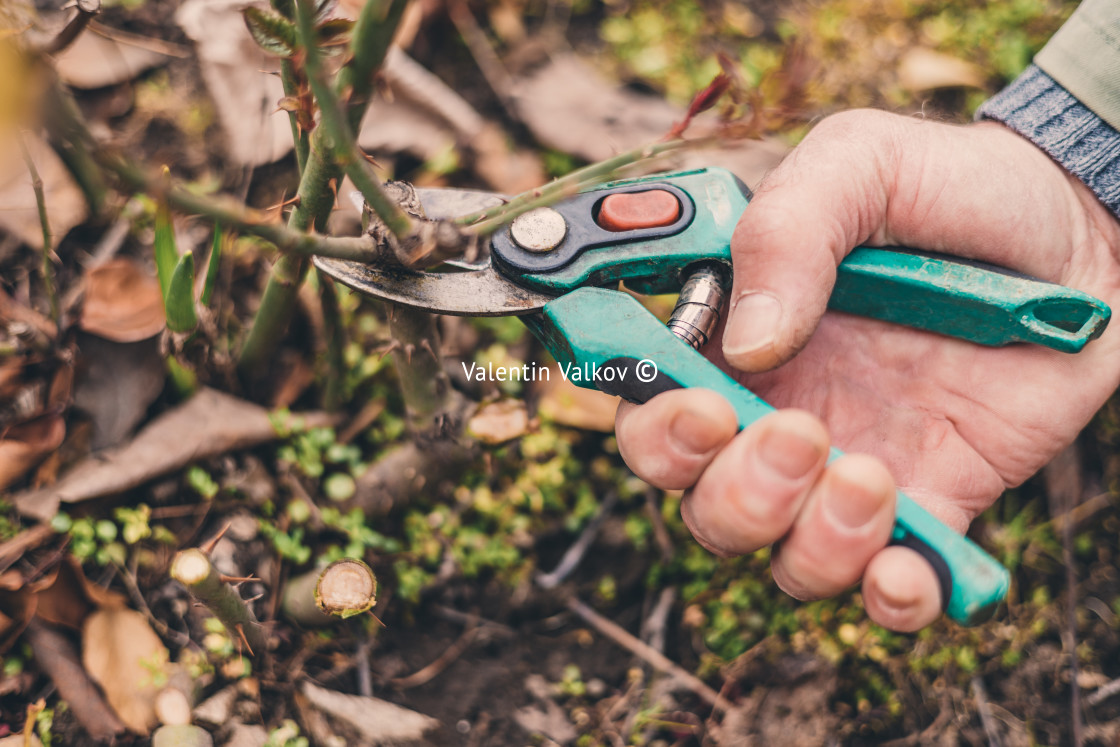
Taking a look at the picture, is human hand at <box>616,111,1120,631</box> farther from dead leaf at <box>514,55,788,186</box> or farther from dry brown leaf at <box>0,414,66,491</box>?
dry brown leaf at <box>0,414,66,491</box>

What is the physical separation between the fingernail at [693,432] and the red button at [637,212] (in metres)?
0.41

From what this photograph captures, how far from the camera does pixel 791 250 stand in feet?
4.10

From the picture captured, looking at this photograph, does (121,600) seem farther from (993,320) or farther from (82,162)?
(993,320)

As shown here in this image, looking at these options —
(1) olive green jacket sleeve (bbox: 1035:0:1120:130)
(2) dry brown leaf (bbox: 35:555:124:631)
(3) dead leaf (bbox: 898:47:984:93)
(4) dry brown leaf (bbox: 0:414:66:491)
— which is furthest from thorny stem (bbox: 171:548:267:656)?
(3) dead leaf (bbox: 898:47:984:93)

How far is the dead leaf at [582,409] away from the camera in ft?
6.03

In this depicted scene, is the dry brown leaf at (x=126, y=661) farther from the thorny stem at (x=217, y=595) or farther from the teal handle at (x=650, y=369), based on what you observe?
the teal handle at (x=650, y=369)

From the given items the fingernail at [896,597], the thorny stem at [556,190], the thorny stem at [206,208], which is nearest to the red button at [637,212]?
the thorny stem at [556,190]

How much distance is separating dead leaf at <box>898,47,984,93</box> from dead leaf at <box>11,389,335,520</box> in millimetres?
2249

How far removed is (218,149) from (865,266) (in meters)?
1.64

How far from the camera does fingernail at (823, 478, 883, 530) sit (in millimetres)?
1091

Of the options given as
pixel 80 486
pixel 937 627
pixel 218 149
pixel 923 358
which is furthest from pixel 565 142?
pixel 937 627

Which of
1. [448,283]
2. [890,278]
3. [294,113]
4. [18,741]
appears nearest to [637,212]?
[448,283]

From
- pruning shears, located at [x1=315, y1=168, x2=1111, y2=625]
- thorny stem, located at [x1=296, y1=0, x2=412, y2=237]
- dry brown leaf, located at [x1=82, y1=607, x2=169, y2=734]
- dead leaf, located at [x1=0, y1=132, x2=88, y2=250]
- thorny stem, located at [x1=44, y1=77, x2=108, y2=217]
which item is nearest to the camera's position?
thorny stem, located at [x1=44, y1=77, x2=108, y2=217]

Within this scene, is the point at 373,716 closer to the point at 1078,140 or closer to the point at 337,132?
the point at 337,132
